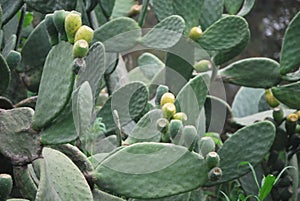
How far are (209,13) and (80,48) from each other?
772 millimetres

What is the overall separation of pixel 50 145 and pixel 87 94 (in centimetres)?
12

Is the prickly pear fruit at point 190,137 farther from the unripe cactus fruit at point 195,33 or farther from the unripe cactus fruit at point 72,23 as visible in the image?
the unripe cactus fruit at point 195,33

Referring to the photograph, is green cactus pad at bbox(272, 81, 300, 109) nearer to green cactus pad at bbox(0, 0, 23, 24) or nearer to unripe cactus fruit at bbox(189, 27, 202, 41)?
unripe cactus fruit at bbox(189, 27, 202, 41)

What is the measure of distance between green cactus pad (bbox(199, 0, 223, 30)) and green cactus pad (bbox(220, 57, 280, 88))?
0.14 metres

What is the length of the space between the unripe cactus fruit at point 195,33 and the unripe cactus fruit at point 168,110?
43 cm

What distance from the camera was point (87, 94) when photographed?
1.28 metres

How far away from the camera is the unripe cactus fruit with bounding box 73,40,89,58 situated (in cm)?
113

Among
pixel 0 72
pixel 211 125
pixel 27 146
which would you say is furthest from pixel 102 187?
pixel 211 125

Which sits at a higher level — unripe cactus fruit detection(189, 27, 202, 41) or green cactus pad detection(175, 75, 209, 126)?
unripe cactus fruit detection(189, 27, 202, 41)

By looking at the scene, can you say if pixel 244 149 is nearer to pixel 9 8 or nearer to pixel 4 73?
pixel 4 73

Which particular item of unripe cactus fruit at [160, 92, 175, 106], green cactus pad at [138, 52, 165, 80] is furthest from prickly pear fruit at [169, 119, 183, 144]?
green cactus pad at [138, 52, 165, 80]

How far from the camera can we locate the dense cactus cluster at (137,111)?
3.99 feet

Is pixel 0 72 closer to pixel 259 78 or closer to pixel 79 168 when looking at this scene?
pixel 79 168

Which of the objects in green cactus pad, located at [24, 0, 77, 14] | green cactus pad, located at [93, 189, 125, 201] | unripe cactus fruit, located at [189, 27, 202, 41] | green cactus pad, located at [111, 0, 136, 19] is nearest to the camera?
green cactus pad, located at [93, 189, 125, 201]
